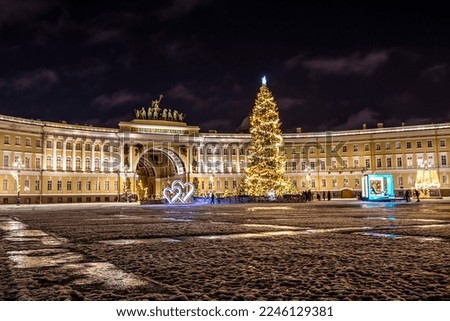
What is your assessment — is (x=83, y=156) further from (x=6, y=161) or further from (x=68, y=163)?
(x=6, y=161)

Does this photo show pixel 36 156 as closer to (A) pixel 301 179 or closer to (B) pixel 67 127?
(B) pixel 67 127

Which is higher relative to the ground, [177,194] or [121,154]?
[121,154]

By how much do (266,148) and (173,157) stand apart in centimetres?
4203

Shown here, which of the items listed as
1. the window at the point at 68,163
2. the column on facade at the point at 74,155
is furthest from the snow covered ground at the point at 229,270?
the column on facade at the point at 74,155

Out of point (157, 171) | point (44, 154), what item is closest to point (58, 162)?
point (44, 154)

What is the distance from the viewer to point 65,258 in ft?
18.8

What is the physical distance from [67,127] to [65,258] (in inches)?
2813

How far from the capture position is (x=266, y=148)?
1794 inches

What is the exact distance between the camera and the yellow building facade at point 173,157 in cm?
6806

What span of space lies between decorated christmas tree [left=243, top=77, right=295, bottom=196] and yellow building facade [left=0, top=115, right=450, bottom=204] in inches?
872

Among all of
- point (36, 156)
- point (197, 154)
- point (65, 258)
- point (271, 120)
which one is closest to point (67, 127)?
point (36, 156)

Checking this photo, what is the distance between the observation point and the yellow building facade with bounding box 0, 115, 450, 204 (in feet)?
223

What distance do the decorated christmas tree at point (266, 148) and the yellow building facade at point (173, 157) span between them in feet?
72.7

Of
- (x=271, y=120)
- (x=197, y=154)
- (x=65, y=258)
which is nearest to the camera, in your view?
(x=65, y=258)
